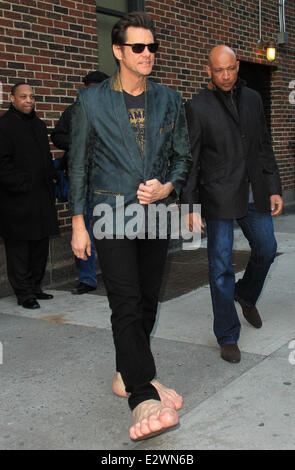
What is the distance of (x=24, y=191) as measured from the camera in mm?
5605

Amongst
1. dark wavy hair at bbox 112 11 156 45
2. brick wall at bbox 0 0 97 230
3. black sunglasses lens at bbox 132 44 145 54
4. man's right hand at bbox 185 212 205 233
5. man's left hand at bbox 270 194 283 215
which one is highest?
brick wall at bbox 0 0 97 230

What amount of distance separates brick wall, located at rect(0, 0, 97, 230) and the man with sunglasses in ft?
10.7

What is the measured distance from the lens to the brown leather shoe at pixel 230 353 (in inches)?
155

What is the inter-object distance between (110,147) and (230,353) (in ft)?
5.55

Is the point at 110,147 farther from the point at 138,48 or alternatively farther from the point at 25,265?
the point at 25,265

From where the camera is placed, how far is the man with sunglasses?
302 cm

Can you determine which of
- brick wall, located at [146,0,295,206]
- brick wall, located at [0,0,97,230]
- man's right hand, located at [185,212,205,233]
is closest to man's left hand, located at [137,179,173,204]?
man's right hand, located at [185,212,205,233]

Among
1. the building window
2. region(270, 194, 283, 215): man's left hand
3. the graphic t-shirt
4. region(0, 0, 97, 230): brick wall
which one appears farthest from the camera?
the building window

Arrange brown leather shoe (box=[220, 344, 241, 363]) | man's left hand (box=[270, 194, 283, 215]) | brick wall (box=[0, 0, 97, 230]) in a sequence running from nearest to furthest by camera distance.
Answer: brown leather shoe (box=[220, 344, 241, 363]) < man's left hand (box=[270, 194, 283, 215]) < brick wall (box=[0, 0, 97, 230])

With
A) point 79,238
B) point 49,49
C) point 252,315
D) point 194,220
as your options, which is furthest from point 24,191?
point 79,238

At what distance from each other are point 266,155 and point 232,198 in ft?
1.56

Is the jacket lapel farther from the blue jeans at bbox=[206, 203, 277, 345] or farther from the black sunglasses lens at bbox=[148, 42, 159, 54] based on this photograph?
the blue jeans at bbox=[206, 203, 277, 345]
